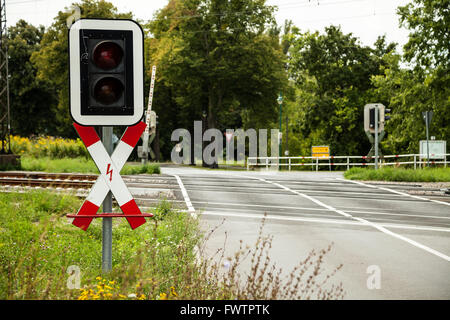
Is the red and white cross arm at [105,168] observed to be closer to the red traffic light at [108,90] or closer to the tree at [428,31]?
the red traffic light at [108,90]

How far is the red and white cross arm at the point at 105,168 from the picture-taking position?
4.50m

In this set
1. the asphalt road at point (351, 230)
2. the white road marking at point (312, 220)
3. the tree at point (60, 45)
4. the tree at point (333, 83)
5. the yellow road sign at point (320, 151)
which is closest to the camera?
the asphalt road at point (351, 230)

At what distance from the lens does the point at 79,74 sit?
442cm

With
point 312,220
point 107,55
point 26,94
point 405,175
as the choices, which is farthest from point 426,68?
point 26,94

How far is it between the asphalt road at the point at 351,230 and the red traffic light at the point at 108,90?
8.70 ft

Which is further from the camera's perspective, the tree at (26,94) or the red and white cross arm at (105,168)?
the tree at (26,94)

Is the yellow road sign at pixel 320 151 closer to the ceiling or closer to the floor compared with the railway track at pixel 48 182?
closer to the ceiling

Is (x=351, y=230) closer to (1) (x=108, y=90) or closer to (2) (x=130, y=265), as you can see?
(2) (x=130, y=265)

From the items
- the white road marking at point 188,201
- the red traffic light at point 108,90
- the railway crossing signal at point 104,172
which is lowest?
the white road marking at point 188,201

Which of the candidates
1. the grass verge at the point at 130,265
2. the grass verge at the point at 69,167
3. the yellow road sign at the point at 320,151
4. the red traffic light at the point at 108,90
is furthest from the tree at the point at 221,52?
the red traffic light at the point at 108,90

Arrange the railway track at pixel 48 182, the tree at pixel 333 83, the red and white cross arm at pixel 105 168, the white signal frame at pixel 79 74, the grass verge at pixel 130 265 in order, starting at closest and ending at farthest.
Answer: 1. the grass verge at pixel 130 265
2. the white signal frame at pixel 79 74
3. the red and white cross arm at pixel 105 168
4. the railway track at pixel 48 182
5. the tree at pixel 333 83

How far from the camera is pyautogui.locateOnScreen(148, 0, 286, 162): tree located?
3997 centimetres

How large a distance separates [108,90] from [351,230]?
6.86 metres
